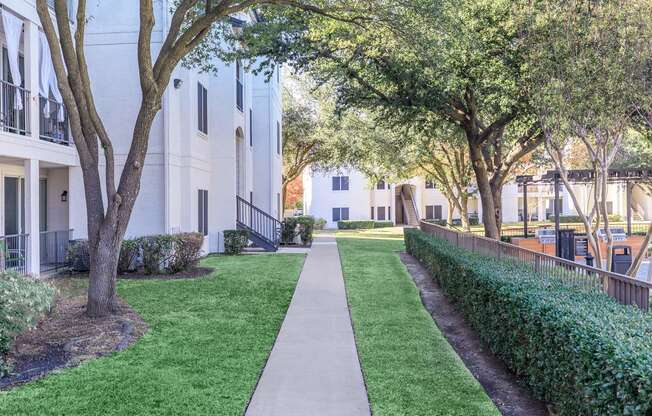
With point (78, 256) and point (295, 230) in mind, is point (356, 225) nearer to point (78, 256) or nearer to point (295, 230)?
point (295, 230)

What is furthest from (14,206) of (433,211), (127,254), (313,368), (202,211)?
(433,211)

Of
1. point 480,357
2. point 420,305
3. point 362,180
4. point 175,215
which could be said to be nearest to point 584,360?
point 480,357

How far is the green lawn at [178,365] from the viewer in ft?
14.9

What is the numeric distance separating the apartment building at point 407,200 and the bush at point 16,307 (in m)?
32.3

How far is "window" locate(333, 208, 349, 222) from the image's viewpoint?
41.9m

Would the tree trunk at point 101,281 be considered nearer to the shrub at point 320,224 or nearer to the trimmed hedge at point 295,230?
the trimmed hedge at point 295,230

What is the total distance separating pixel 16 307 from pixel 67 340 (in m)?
1.13

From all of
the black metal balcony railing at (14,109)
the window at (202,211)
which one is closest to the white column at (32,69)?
the black metal balcony railing at (14,109)

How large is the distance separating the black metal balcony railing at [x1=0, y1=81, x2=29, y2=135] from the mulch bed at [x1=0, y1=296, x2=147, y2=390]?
5.16 metres

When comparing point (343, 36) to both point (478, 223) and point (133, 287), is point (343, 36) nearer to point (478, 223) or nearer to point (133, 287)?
point (133, 287)

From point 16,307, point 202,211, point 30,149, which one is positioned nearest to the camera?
point 16,307

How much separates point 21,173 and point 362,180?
102 feet

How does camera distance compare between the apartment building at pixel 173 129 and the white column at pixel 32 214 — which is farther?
the apartment building at pixel 173 129

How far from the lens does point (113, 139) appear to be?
13922 mm
